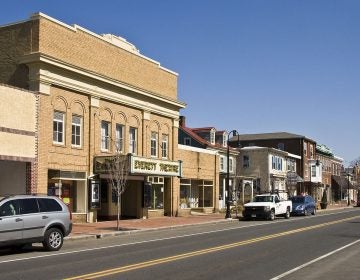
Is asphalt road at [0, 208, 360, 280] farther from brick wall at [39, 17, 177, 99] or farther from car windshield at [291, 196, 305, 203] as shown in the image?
car windshield at [291, 196, 305, 203]

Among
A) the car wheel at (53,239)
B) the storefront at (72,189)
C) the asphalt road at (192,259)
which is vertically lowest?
the asphalt road at (192,259)

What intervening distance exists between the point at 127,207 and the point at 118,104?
704 cm

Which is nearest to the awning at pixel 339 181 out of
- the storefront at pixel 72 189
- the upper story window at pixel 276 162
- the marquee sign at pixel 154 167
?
the upper story window at pixel 276 162

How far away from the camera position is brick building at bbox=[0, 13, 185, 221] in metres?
27.0

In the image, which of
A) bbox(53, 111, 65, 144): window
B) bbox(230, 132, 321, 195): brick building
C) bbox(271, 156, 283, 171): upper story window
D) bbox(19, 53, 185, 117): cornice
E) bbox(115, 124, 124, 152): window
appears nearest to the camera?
bbox(19, 53, 185, 117): cornice

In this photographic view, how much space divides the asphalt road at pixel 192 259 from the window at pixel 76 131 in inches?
365

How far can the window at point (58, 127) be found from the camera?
28.0 metres

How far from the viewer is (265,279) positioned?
11.5 m

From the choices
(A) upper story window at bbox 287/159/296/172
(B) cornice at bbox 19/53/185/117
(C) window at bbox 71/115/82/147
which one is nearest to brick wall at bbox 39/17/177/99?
(B) cornice at bbox 19/53/185/117

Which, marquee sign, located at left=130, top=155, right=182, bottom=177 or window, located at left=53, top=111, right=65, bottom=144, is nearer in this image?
window, located at left=53, top=111, right=65, bottom=144

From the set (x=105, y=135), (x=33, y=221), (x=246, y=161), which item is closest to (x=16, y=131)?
(x=105, y=135)

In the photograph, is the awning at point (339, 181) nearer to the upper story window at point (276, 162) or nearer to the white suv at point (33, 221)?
the upper story window at point (276, 162)

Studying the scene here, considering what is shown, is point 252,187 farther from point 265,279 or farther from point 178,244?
point 265,279

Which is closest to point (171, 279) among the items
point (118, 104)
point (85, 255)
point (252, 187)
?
point (85, 255)
